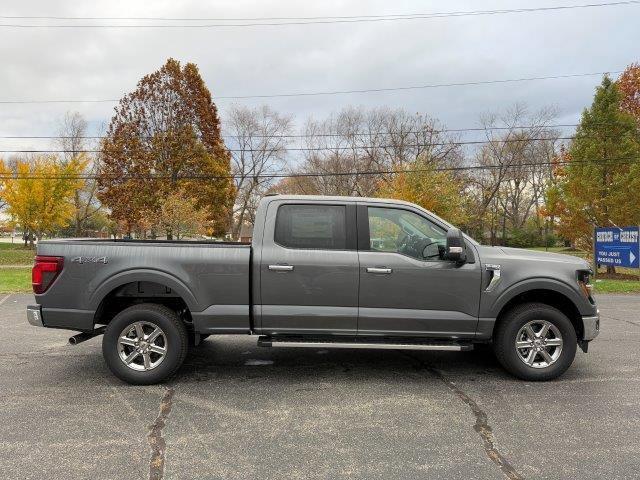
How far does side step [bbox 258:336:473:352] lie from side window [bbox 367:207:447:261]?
900 mm

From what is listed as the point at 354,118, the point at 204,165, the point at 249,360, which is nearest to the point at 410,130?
the point at 354,118

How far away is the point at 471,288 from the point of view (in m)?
4.98

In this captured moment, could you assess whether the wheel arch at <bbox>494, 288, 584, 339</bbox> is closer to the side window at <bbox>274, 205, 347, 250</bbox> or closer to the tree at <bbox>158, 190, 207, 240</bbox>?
the side window at <bbox>274, 205, 347, 250</bbox>

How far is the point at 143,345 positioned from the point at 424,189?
24.1 meters

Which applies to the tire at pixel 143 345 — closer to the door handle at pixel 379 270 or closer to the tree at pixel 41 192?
the door handle at pixel 379 270

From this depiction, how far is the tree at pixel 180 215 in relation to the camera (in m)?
24.3

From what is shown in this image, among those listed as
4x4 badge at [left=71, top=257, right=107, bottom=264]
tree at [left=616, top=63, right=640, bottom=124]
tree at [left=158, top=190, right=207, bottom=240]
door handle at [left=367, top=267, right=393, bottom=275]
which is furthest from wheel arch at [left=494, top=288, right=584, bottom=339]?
tree at [left=616, top=63, right=640, bottom=124]

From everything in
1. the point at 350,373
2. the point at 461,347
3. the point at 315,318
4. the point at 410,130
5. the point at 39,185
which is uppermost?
the point at 410,130

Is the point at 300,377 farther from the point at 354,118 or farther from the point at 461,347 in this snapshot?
the point at 354,118

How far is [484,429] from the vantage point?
3893mm

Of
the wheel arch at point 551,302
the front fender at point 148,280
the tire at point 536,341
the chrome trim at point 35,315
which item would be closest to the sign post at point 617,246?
the wheel arch at point 551,302

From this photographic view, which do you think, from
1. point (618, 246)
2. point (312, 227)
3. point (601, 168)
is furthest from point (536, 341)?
point (601, 168)

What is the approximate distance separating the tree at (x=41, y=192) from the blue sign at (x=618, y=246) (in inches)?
1247

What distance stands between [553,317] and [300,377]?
2.78m
